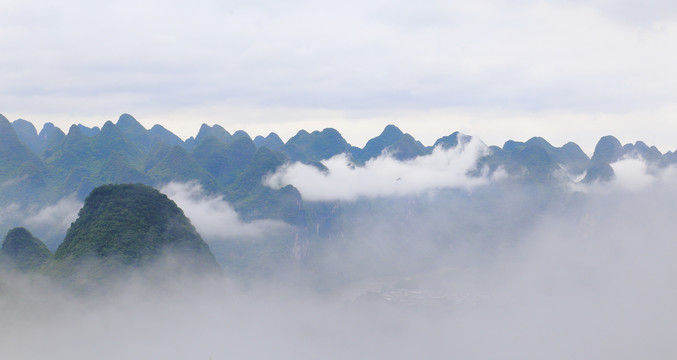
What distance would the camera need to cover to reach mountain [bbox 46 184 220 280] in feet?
157

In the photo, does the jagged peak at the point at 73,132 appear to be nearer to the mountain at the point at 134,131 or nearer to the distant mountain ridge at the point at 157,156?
the distant mountain ridge at the point at 157,156

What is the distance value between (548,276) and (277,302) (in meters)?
72.7

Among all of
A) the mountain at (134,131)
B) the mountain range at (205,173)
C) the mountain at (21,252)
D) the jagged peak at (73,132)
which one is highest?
the mountain at (134,131)

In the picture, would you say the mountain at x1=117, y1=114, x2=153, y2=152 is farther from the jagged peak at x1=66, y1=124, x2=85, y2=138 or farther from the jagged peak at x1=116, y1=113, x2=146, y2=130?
the jagged peak at x1=66, y1=124, x2=85, y2=138

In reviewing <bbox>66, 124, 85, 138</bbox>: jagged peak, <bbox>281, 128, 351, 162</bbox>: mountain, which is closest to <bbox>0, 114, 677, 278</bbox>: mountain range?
<bbox>66, 124, 85, 138</bbox>: jagged peak

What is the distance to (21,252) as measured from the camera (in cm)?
5356

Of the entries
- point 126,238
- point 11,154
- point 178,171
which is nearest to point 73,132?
point 11,154

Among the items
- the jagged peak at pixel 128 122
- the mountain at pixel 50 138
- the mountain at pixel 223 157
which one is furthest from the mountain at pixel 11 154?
the jagged peak at pixel 128 122

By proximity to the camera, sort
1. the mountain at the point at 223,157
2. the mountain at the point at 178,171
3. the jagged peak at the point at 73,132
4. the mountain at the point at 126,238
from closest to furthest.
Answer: the mountain at the point at 126,238 → the mountain at the point at 178,171 → the jagged peak at the point at 73,132 → the mountain at the point at 223,157

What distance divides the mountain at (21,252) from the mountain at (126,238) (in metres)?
2.98

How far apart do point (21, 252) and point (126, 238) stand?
1213 cm

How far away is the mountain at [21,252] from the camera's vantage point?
173 feet

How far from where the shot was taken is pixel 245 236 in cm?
10656

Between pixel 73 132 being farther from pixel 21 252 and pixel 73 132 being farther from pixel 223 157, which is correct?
pixel 21 252
